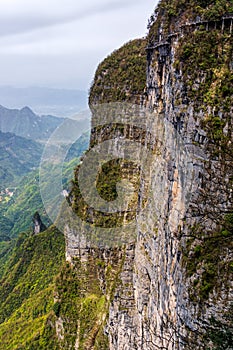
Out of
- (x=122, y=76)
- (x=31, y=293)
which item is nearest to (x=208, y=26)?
(x=122, y=76)

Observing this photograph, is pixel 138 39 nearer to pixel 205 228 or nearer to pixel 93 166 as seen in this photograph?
pixel 93 166

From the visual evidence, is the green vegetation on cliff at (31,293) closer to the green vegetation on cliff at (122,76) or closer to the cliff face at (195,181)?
the green vegetation on cliff at (122,76)

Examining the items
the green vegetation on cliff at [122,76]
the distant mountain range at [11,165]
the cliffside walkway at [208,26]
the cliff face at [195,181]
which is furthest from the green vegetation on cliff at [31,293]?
the distant mountain range at [11,165]

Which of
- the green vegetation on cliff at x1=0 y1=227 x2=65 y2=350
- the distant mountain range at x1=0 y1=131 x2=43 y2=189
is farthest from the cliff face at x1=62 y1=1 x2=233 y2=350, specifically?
the distant mountain range at x1=0 y1=131 x2=43 y2=189

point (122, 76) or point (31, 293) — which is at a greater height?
point (122, 76)

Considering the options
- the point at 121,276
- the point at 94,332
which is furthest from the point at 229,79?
the point at 94,332

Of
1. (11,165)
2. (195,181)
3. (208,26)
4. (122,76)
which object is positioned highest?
(122,76)

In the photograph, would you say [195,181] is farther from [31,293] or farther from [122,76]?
[31,293]

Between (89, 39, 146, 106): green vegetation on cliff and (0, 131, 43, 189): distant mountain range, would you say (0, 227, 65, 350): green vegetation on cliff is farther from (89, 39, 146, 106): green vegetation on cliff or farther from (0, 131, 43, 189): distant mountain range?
(0, 131, 43, 189): distant mountain range
